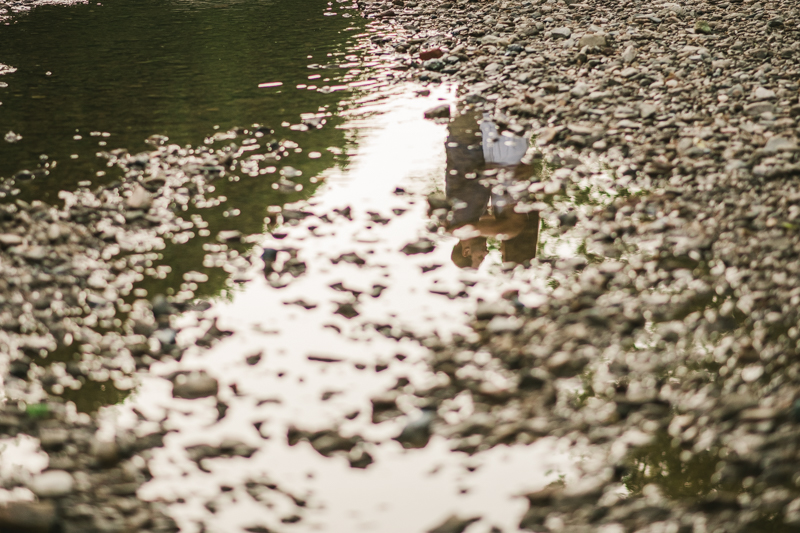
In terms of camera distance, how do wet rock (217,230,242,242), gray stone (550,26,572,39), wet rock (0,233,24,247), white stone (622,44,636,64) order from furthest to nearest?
gray stone (550,26,572,39) < white stone (622,44,636,64) < wet rock (217,230,242,242) < wet rock (0,233,24,247)

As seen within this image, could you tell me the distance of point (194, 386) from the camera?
11.0ft

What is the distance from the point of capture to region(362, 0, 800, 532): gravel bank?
2787mm

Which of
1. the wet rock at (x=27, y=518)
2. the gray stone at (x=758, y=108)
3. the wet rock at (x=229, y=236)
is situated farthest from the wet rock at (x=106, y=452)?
the gray stone at (x=758, y=108)

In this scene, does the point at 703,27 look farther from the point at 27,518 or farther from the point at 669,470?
the point at 27,518

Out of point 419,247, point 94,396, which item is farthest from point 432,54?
point 94,396

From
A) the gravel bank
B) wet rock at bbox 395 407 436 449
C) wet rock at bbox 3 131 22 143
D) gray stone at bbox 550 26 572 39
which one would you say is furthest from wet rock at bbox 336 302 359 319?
gray stone at bbox 550 26 572 39

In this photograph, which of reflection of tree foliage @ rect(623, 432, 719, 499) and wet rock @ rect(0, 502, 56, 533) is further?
reflection of tree foliage @ rect(623, 432, 719, 499)

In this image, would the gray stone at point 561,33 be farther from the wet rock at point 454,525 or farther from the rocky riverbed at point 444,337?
the wet rock at point 454,525

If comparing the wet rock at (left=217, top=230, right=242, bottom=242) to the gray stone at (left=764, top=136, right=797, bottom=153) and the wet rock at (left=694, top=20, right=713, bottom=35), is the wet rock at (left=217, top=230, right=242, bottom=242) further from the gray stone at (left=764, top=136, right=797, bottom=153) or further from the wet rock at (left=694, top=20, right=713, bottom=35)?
the wet rock at (left=694, top=20, right=713, bottom=35)

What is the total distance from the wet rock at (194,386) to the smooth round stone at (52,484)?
0.63 meters

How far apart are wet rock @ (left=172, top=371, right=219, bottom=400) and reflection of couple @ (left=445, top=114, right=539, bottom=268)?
1.79 metres

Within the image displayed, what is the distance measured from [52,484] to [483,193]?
3.54m

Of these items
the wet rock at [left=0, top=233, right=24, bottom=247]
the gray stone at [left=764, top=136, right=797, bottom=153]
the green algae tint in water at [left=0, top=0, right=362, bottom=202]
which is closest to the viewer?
the wet rock at [left=0, top=233, right=24, bottom=247]

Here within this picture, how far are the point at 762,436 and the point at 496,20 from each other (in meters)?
8.51
